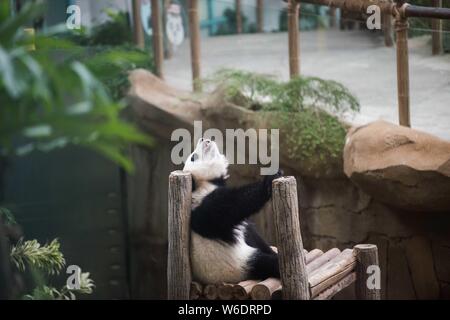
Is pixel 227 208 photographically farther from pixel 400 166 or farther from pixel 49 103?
pixel 49 103

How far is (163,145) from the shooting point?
551 centimetres

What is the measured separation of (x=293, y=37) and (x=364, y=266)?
2.08 meters

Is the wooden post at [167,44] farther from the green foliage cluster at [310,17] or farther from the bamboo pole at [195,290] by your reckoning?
the bamboo pole at [195,290]

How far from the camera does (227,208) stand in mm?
3314

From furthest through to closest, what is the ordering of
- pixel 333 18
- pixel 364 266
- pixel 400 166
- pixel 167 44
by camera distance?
1. pixel 167 44
2. pixel 333 18
3. pixel 400 166
4. pixel 364 266

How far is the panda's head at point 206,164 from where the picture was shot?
136 inches

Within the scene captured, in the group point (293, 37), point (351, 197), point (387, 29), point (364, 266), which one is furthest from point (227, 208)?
point (293, 37)

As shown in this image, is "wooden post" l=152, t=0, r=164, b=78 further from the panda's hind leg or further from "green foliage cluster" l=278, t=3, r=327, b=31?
the panda's hind leg

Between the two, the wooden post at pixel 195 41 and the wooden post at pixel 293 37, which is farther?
the wooden post at pixel 195 41

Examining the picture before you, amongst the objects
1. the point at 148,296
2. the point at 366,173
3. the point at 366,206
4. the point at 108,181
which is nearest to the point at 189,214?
the point at 366,173

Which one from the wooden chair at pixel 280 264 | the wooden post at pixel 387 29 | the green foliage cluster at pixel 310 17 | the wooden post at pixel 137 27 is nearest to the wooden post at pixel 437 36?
the wooden post at pixel 387 29

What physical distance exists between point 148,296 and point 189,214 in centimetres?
261

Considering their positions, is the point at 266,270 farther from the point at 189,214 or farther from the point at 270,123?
the point at 270,123

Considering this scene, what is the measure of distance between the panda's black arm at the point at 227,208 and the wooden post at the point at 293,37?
6.87 ft
